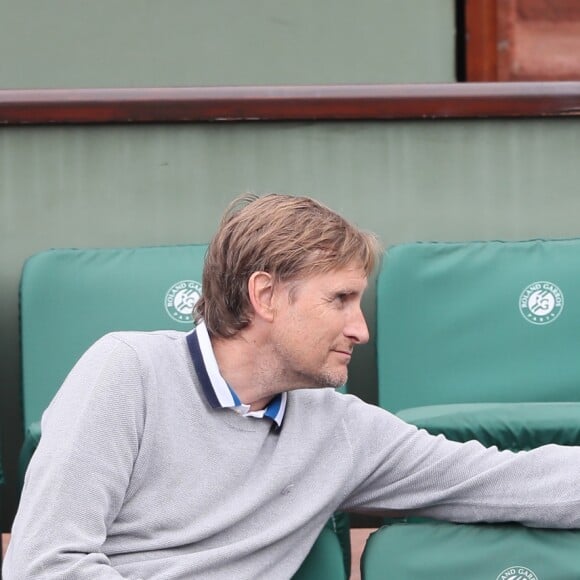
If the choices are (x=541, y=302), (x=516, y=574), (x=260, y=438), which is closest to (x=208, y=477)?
(x=260, y=438)

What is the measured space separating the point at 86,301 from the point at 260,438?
25.6 inches

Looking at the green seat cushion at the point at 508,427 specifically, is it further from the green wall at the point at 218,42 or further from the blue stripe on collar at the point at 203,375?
the green wall at the point at 218,42

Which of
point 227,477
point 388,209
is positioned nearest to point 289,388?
point 227,477

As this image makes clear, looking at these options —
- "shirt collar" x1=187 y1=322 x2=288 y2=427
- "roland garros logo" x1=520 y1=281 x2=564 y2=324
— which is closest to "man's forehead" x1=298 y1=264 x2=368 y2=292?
"shirt collar" x1=187 y1=322 x2=288 y2=427

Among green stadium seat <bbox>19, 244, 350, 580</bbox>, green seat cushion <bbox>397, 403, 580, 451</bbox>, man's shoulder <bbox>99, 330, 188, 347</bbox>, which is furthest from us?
green stadium seat <bbox>19, 244, 350, 580</bbox>

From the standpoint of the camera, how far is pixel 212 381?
4.16 feet

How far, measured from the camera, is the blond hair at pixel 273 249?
129cm

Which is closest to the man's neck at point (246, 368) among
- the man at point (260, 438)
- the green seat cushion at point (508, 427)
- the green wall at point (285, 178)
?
the man at point (260, 438)

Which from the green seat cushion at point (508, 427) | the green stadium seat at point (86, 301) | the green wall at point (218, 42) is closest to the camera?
the green seat cushion at point (508, 427)

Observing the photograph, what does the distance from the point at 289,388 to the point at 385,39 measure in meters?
1.16

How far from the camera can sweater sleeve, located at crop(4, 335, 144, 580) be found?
3.70ft

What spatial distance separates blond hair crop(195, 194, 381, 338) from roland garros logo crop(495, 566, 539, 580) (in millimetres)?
330

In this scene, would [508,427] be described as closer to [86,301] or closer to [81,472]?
[81,472]

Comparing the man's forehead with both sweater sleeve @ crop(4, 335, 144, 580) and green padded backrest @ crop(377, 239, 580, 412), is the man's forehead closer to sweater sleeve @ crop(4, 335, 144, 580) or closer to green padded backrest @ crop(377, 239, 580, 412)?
sweater sleeve @ crop(4, 335, 144, 580)
